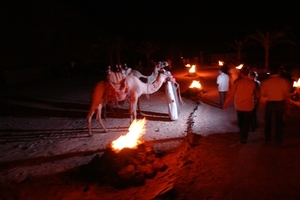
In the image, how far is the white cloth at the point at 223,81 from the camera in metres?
10.4

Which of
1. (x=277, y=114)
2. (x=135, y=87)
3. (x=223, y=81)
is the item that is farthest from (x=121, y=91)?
(x=277, y=114)

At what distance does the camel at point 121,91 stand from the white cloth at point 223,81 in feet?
7.13

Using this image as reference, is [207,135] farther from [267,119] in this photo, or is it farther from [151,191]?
[151,191]

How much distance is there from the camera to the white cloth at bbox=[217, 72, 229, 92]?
34.2 ft

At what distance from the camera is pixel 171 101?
9.68m

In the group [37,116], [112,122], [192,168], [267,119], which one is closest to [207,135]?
[267,119]

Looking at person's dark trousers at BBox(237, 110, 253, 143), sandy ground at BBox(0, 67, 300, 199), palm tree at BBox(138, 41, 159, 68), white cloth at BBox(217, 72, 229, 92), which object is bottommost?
sandy ground at BBox(0, 67, 300, 199)

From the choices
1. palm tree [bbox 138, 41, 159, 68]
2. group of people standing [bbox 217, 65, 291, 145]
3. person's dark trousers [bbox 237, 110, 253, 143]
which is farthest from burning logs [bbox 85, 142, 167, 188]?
palm tree [bbox 138, 41, 159, 68]

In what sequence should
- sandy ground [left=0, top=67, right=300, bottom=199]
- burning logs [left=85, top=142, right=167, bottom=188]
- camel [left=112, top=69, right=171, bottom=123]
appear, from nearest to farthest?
1. sandy ground [left=0, top=67, right=300, bottom=199]
2. burning logs [left=85, top=142, right=167, bottom=188]
3. camel [left=112, top=69, right=171, bottom=123]

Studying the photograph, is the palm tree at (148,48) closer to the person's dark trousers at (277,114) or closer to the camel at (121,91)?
the camel at (121,91)

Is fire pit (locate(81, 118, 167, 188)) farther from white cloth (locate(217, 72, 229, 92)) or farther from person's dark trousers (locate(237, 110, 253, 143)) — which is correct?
white cloth (locate(217, 72, 229, 92))

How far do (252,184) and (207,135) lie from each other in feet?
10.3

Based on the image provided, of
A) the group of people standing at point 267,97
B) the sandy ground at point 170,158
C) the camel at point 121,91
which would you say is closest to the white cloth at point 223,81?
the sandy ground at point 170,158

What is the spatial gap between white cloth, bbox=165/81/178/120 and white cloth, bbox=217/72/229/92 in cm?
205
